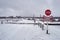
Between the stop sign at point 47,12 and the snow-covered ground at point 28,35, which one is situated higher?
the stop sign at point 47,12

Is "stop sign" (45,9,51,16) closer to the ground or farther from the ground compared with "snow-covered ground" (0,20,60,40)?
farther from the ground

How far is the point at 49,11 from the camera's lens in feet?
41.5

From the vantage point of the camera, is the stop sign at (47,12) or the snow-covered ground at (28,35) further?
the stop sign at (47,12)

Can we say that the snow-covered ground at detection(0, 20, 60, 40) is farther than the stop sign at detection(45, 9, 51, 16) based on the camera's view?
No

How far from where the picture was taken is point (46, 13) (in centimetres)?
1273

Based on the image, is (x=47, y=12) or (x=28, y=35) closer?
(x=28, y=35)

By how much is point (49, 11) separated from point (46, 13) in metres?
0.38

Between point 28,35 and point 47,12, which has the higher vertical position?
point 47,12
